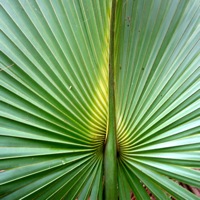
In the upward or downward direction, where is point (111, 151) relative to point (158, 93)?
downward

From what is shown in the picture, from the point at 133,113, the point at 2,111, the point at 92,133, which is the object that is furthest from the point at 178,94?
the point at 2,111

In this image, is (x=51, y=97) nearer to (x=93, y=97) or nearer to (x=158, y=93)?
(x=93, y=97)

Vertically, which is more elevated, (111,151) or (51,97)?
(51,97)

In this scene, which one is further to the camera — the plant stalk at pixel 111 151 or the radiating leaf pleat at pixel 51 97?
the plant stalk at pixel 111 151

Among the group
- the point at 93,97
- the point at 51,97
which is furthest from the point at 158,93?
the point at 51,97

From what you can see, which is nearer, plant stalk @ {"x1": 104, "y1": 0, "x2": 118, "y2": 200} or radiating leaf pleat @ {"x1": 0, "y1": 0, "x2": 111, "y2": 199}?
radiating leaf pleat @ {"x1": 0, "y1": 0, "x2": 111, "y2": 199}

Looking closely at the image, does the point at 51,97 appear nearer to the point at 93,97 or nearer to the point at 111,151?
the point at 93,97

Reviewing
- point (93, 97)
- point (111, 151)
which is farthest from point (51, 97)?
point (111, 151)

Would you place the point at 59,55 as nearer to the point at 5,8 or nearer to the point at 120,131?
the point at 5,8
